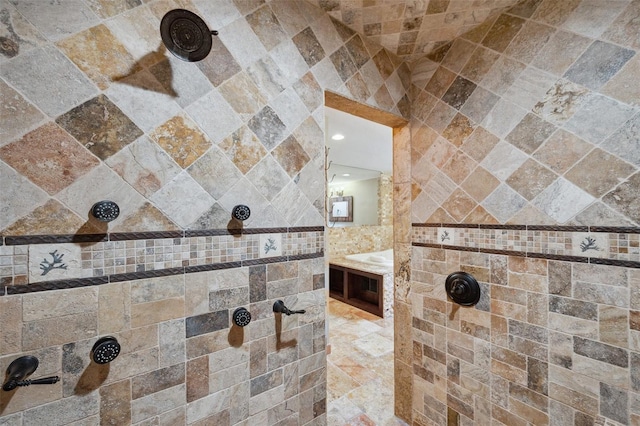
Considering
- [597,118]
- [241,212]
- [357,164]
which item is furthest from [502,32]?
[357,164]

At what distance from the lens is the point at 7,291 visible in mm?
622

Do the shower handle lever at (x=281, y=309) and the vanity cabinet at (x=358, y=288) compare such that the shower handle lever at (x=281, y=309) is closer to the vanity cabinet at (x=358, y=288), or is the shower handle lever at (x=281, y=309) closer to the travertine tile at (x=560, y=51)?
the travertine tile at (x=560, y=51)

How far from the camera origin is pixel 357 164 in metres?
4.16

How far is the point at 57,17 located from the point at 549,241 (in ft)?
6.37

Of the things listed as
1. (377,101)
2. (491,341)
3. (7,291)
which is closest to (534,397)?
(491,341)

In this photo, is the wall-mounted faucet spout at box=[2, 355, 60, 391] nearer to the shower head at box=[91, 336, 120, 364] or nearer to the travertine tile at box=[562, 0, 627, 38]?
the shower head at box=[91, 336, 120, 364]

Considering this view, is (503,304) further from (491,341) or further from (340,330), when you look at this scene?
(340,330)

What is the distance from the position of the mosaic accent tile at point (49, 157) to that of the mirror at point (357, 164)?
6.12 feet

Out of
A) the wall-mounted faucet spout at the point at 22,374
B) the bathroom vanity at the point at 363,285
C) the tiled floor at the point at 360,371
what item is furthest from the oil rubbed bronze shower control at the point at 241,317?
the bathroom vanity at the point at 363,285

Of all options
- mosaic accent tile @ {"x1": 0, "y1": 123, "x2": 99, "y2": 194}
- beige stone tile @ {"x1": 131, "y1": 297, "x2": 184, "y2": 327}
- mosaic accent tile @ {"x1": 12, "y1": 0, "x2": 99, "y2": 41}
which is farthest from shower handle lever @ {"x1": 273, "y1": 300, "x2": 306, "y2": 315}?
mosaic accent tile @ {"x1": 12, "y1": 0, "x2": 99, "y2": 41}

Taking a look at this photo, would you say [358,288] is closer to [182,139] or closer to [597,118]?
[597,118]

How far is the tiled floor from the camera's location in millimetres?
1674

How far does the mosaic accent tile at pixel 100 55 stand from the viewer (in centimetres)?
70

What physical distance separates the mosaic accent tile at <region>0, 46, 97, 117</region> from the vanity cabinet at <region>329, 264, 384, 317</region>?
3.30 m
